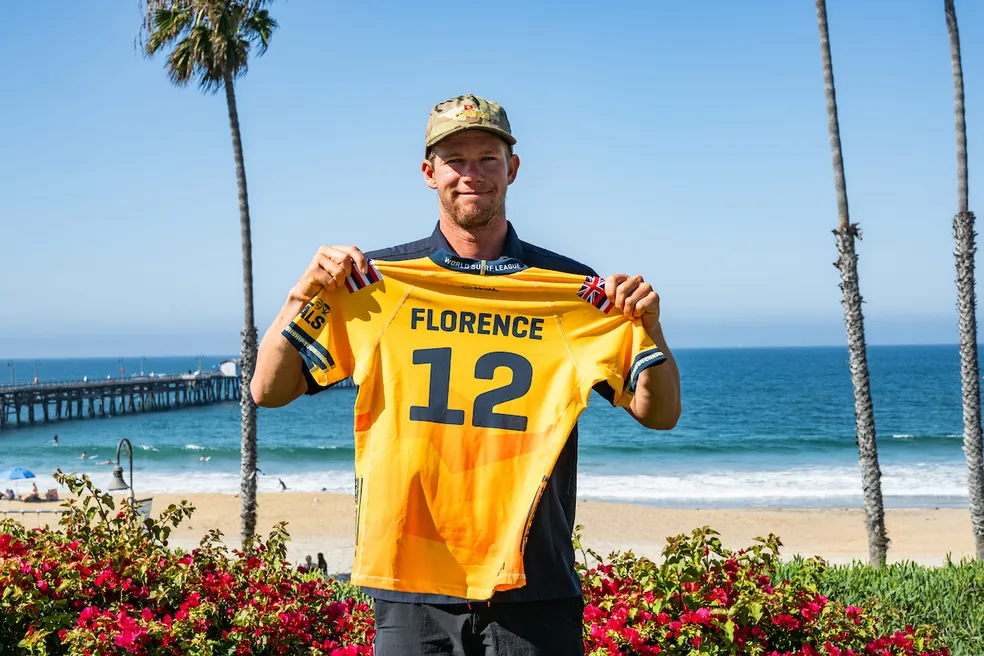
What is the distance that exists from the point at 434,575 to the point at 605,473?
37.1m

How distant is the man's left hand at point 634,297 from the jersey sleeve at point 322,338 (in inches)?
36.2

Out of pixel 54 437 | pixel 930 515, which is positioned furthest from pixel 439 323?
pixel 54 437

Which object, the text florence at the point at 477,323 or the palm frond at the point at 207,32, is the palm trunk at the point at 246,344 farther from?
the text florence at the point at 477,323

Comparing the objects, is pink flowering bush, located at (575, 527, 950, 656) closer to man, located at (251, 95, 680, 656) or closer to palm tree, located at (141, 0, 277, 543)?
man, located at (251, 95, 680, 656)

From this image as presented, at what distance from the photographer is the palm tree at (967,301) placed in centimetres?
1164

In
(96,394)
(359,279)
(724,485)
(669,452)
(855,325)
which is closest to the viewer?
(359,279)

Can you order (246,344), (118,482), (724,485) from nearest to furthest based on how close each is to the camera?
(118,482) < (246,344) < (724,485)

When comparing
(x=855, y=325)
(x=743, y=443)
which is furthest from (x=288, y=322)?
(x=743, y=443)

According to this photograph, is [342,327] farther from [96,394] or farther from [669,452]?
[96,394]

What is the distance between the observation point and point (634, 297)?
9.18 ft

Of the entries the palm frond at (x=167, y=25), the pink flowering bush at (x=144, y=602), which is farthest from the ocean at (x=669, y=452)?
the pink flowering bush at (x=144, y=602)

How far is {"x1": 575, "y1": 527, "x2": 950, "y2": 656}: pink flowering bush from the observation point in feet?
14.6

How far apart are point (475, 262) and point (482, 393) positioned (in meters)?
0.47

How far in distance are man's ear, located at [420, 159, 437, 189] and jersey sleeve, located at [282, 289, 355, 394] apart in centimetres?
47
